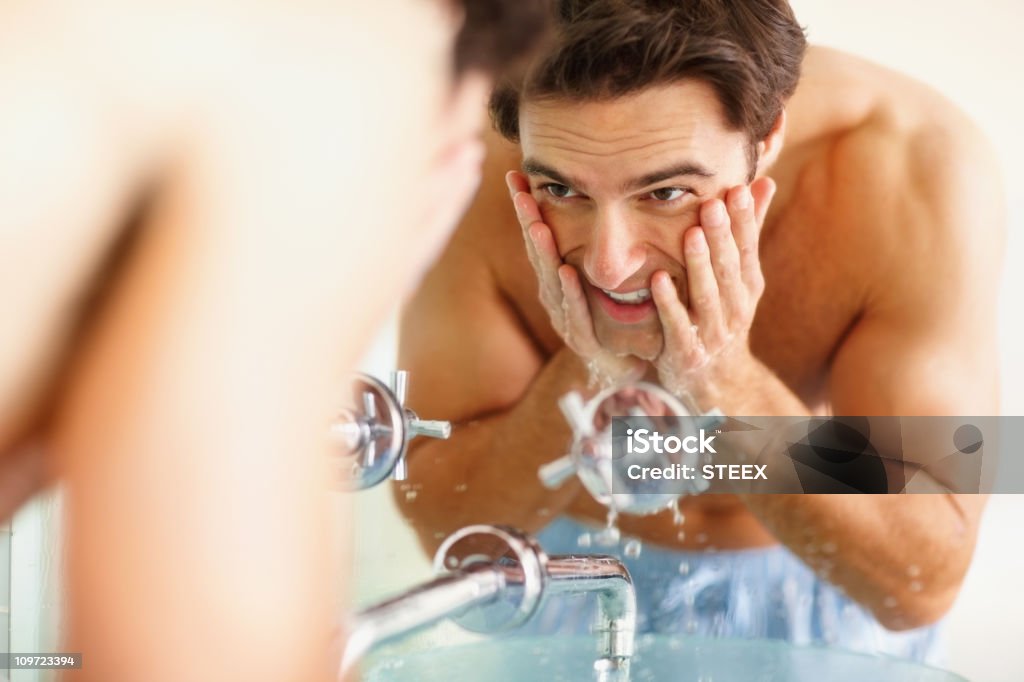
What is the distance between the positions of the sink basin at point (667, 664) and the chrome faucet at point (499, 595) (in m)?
0.03

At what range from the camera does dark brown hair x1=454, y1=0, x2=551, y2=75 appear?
0.42 metres

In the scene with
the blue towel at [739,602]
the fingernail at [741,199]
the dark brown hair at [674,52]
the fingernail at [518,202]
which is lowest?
the blue towel at [739,602]

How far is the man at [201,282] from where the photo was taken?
0.33 metres

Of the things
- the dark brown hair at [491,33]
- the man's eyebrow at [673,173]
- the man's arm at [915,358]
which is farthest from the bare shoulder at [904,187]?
the dark brown hair at [491,33]

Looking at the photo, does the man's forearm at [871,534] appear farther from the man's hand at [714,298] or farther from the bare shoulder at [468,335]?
the bare shoulder at [468,335]

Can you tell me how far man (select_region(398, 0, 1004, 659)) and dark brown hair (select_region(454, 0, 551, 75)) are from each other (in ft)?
1.06

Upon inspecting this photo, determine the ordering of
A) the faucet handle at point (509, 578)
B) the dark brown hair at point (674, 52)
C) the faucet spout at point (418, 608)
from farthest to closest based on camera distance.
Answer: the dark brown hair at point (674, 52)
the faucet handle at point (509, 578)
the faucet spout at point (418, 608)

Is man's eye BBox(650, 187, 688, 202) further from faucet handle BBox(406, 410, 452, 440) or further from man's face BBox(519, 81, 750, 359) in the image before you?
faucet handle BBox(406, 410, 452, 440)

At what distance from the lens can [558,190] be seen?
893 mm

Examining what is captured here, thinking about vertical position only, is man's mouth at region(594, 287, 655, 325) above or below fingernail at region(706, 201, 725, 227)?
below

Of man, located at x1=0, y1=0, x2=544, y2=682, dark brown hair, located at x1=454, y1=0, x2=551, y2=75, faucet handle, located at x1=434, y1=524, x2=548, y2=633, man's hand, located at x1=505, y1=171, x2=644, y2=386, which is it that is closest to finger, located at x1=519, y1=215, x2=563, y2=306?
man's hand, located at x1=505, y1=171, x2=644, y2=386

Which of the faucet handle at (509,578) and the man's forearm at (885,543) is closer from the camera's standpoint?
the faucet handle at (509,578)

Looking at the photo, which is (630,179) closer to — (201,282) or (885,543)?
(885,543)

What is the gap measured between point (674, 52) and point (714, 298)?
0.59 feet
